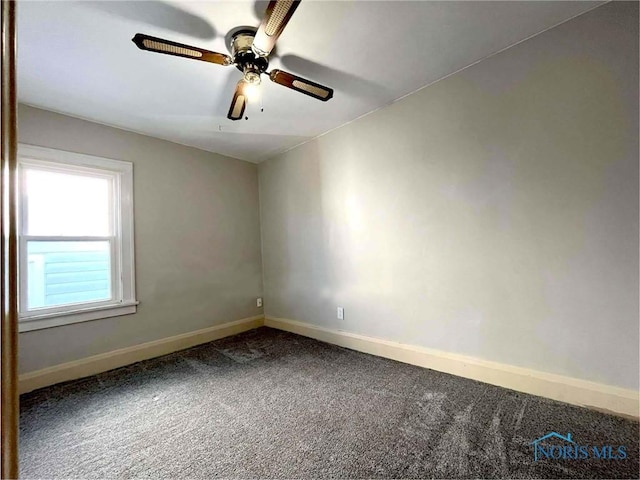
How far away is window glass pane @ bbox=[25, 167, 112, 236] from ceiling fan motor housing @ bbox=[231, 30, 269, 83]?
194 cm

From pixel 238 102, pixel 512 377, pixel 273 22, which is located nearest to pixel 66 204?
pixel 238 102

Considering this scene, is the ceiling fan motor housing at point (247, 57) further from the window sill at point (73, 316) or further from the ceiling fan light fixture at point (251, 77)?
the window sill at point (73, 316)

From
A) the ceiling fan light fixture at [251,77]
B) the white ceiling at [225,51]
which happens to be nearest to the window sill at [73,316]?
the white ceiling at [225,51]

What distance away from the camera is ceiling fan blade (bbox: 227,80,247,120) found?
184cm

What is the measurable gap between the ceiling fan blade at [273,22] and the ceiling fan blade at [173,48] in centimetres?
24

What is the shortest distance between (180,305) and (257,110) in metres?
2.22

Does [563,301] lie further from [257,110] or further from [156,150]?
[156,150]

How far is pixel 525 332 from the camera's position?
1.95 m

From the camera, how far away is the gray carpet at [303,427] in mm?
1359

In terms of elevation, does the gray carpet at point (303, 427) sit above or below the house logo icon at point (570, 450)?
above

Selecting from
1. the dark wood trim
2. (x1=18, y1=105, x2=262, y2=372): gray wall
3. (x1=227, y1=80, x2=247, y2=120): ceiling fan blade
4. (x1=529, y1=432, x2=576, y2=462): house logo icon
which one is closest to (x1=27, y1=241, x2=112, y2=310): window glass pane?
(x1=18, y1=105, x2=262, y2=372): gray wall

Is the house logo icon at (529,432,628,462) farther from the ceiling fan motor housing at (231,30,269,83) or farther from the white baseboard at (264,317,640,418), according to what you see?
the ceiling fan motor housing at (231,30,269,83)

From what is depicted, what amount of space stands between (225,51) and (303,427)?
242cm

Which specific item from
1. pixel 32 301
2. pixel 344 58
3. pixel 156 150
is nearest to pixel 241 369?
pixel 32 301
